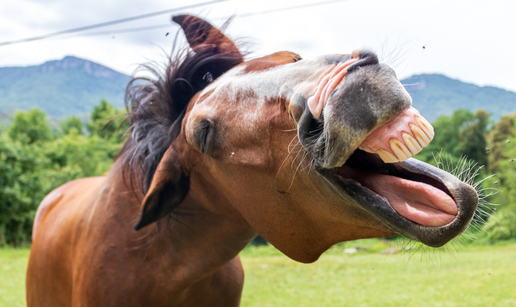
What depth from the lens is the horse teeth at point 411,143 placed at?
3.26 feet

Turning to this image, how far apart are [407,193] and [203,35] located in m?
1.53

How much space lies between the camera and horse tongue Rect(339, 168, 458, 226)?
3.36 ft

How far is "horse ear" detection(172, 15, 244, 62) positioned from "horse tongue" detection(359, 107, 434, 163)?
1.20 metres

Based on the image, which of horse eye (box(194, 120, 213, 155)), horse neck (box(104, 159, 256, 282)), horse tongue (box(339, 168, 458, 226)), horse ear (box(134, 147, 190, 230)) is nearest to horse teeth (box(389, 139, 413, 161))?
horse tongue (box(339, 168, 458, 226))

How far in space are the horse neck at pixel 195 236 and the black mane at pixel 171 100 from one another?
23 centimetres

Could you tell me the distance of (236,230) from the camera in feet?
6.06

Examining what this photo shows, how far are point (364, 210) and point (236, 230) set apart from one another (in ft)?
2.72

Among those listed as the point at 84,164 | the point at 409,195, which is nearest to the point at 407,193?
the point at 409,195

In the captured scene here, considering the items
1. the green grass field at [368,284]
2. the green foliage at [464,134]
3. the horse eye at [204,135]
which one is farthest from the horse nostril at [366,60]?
the green foliage at [464,134]

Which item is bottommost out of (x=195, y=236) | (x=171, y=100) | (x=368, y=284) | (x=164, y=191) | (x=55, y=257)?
(x=368, y=284)

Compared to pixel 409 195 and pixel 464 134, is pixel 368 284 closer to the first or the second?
pixel 409 195

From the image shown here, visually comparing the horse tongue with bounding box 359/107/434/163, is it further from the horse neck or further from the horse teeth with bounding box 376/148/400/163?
the horse neck

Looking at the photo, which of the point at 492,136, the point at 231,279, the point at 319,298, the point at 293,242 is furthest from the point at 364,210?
the point at 492,136

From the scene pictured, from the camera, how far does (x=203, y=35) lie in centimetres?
214
